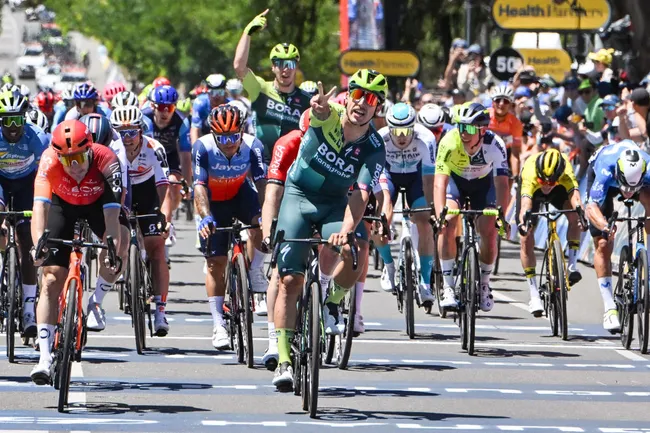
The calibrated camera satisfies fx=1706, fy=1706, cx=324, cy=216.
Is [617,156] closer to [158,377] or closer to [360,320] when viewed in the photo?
[360,320]

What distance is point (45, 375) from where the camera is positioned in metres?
10.4

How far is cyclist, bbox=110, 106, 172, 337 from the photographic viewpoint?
1376cm

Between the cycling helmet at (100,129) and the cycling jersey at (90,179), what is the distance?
140cm

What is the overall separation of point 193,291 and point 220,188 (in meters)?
5.15

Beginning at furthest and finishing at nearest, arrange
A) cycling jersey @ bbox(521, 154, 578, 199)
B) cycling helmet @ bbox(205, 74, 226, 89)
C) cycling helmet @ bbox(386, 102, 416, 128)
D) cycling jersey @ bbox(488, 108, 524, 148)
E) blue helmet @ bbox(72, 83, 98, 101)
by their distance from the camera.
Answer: cycling jersey @ bbox(488, 108, 524, 148) → cycling helmet @ bbox(205, 74, 226, 89) → blue helmet @ bbox(72, 83, 98, 101) → cycling helmet @ bbox(386, 102, 416, 128) → cycling jersey @ bbox(521, 154, 578, 199)

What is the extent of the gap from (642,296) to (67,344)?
524cm

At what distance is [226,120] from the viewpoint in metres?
13.0

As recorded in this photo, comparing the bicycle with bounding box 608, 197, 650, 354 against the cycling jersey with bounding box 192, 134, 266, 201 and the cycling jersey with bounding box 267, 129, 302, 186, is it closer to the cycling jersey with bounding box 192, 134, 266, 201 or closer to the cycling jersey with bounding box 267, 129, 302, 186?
the cycling jersey with bounding box 192, 134, 266, 201

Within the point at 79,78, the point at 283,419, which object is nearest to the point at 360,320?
the point at 283,419

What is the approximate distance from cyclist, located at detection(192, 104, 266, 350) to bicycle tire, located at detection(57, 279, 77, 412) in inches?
99.5

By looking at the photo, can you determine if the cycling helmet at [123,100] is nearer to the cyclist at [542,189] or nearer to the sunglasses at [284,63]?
the sunglasses at [284,63]

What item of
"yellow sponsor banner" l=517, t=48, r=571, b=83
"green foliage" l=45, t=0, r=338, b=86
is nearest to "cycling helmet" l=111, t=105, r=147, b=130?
"yellow sponsor banner" l=517, t=48, r=571, b=83

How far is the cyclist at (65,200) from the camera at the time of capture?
10.6m

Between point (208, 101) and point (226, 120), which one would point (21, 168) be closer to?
point (226, 120)
